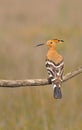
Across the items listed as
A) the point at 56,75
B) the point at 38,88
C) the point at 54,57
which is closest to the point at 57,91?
the point at 56,75

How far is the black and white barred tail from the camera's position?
276 inches

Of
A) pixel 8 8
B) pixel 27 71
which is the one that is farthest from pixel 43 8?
pixel 27 71

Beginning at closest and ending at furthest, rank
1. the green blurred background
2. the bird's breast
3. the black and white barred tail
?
the black and white barred tail
the bird's breast
the green blurred background

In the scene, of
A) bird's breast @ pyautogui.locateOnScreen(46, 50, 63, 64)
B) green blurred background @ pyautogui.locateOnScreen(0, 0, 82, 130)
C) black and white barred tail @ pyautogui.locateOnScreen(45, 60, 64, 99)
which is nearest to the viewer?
black and white barred tail @ pyautogui.locateOnScreen(45, 60, 64, 99)

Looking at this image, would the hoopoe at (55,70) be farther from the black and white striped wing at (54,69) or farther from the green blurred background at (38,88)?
the green blurred background at (38,88)

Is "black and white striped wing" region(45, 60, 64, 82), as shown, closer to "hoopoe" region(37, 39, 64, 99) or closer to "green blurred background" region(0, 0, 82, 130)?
"hoopoe" region(37, 39, 64, 99)

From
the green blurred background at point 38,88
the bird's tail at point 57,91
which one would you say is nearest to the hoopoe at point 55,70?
the bird's tail at point 57,91

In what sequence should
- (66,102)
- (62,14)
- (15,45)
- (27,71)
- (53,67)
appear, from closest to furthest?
(53,67)
(66,102)
(27,71)
(15,45)
(62,14)

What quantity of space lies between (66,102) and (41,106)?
3.20 feet

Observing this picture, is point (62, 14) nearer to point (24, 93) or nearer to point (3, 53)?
Result: point (3, 53)

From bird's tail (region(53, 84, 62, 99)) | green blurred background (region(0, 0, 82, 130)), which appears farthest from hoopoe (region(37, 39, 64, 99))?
green blurred background (region(0, 0, 82, 130))

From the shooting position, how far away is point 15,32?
18281 mm

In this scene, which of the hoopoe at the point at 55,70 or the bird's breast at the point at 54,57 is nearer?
the hoopoe at the point at 55,70

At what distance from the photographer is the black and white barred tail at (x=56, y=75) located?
701 cm
